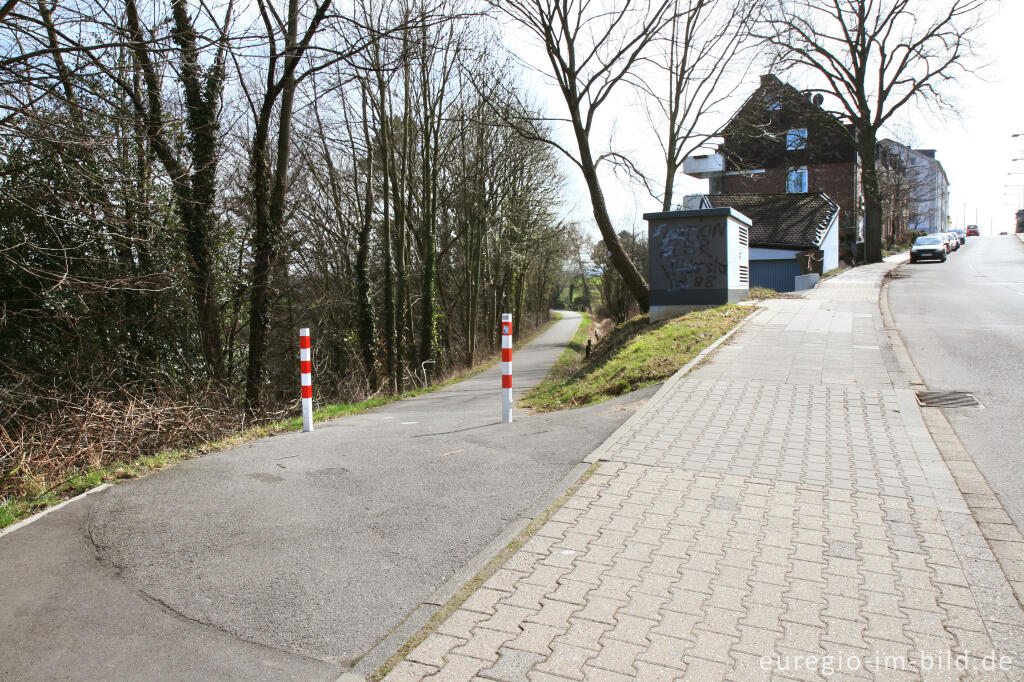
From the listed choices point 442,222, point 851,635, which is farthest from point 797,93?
point 851,635

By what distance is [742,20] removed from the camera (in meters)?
21.4

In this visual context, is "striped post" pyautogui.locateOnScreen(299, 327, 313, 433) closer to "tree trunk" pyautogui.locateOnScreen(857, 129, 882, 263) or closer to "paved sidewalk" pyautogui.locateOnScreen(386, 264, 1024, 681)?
"paved sidewalk" pyautogui.locateOnScreen(386, 264, 1024, 681)

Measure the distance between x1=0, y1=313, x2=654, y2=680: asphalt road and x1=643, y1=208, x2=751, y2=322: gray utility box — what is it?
9925mm

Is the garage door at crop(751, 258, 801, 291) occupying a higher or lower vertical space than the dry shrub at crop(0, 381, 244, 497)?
higher

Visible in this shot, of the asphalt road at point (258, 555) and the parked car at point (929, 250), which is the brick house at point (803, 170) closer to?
the parked car at point (929, 250)

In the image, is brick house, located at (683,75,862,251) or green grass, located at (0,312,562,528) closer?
green grass, located at (0,312,562,528)

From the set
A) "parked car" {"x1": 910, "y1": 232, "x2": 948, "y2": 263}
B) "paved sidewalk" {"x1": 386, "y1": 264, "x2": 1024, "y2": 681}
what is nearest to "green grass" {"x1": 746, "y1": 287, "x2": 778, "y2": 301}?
"paved sidewalk" {"x1": 386, "y1": 264, "x2": 1024, "y2": 681}

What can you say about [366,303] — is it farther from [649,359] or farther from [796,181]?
[796,181]

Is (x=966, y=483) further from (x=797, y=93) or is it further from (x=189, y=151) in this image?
(x=797, y=93)

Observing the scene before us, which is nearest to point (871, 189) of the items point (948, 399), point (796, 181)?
point (796, 181)

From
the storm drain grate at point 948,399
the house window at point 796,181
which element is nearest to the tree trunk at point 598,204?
the storm drain grate at point 948,399

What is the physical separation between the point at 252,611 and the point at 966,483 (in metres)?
5.00

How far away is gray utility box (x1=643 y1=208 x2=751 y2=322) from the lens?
1538 centimetres

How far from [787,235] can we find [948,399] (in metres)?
31.7
